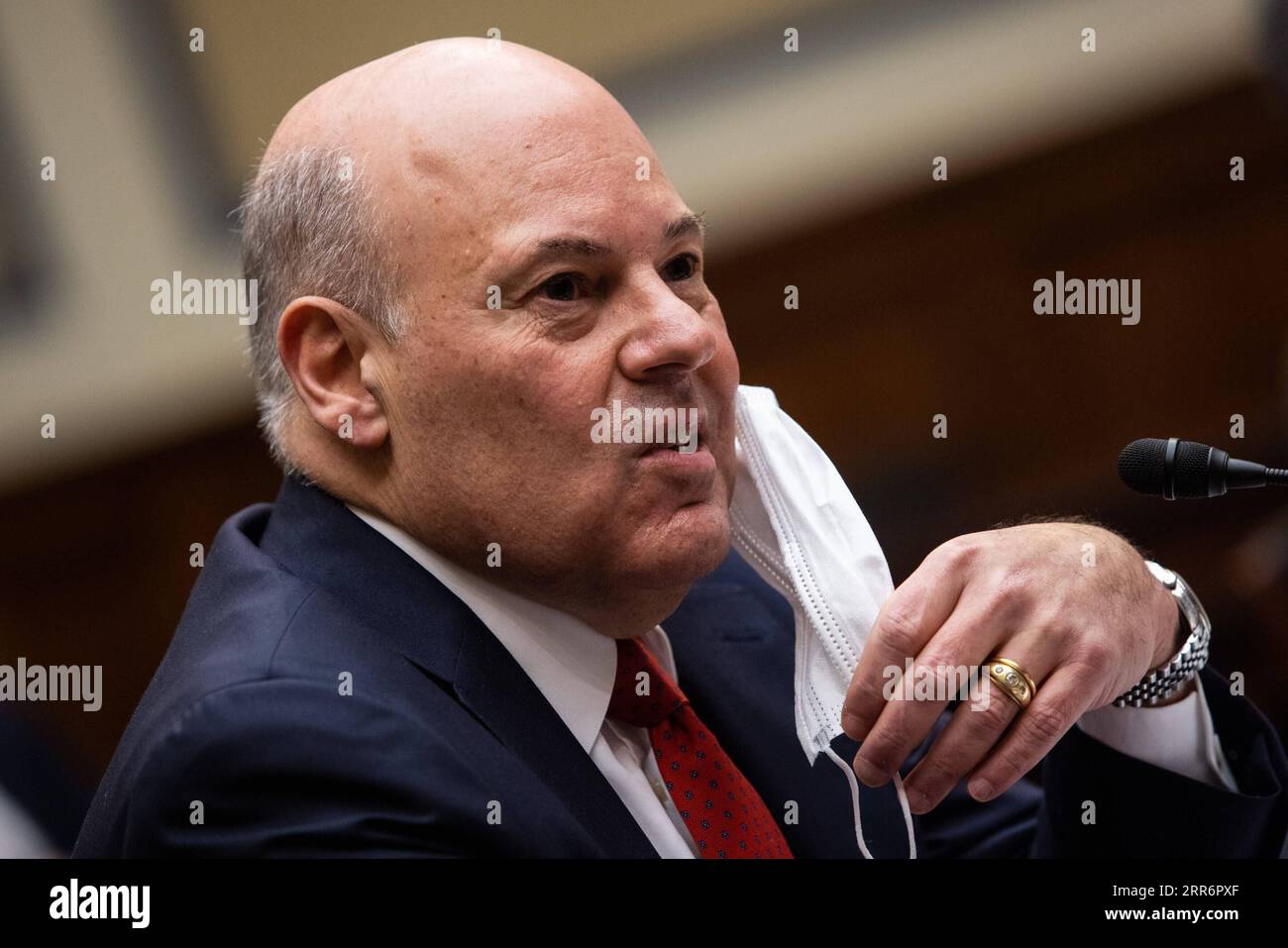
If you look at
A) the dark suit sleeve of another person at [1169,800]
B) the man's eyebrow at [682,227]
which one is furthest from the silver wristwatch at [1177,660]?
the man's eyebrow at [682,227]

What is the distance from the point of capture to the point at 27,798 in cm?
208

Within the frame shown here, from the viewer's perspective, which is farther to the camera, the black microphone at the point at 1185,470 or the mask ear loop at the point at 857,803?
the mask ear loop at the point at 857,803

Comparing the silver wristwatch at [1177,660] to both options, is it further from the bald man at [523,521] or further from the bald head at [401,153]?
the bald head at [401,153]

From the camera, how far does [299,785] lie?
123 cm

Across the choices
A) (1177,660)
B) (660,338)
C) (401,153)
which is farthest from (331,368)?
(1177,660)

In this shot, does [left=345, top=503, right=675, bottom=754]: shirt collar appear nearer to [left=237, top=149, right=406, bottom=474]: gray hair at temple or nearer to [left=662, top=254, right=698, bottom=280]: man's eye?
[left=237, top=149, right=406, bottom=474]: gray hair at temple

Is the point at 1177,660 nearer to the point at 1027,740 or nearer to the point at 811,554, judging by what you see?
the point at 1027,740

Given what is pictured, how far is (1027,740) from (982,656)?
0.35 ft

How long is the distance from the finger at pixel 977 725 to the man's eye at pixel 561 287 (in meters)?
0.58

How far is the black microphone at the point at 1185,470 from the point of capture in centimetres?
130

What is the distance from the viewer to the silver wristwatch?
1675mm
